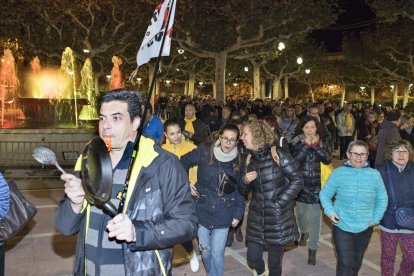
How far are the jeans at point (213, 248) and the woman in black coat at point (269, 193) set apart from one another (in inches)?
11.8

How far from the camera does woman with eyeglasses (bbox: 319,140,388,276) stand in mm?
4844

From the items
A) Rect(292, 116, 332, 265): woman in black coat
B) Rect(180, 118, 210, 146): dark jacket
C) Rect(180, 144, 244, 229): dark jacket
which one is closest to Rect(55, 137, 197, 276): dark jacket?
Rect(180, 144, 244, 229): dark jacket

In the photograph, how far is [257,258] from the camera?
497cm

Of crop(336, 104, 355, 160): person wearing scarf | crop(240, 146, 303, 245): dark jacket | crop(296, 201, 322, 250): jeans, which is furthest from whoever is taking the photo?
crop(336, 104, 355, 160): person wearing scarf

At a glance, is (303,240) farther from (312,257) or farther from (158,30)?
(158,30)

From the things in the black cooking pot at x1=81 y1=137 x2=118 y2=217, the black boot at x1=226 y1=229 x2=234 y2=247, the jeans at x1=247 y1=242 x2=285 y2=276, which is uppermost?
the black cooking pot at x1=81 y1=137 x2=118 y2=217

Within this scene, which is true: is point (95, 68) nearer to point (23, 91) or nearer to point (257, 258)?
point (23, 91)

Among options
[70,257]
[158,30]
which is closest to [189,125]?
[70,257]

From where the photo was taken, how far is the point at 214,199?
514 centimetres

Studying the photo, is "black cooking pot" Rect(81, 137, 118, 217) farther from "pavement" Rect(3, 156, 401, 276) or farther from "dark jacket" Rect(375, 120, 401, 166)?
"dark jacket" Rect(375, 120, 401, 166)

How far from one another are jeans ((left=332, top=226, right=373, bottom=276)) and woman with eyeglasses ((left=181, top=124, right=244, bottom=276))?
1.11 metres

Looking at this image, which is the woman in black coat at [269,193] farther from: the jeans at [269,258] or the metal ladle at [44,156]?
the metal ladle at [44,156]

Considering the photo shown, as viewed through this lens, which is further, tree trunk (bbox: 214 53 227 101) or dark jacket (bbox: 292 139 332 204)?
tree trunk (bbox: 214 53 227 101)

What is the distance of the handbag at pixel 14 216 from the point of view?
361cm
